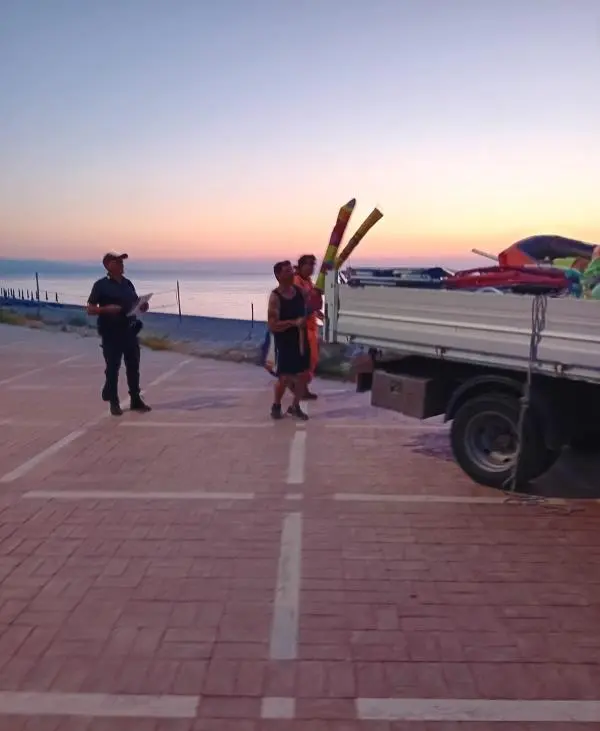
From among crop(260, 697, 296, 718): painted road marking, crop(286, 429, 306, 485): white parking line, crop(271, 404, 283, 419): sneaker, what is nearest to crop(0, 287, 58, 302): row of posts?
crop(271, 404, 283, 419): sneaker

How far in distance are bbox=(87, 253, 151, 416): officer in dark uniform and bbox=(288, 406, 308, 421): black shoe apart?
1.82 meters

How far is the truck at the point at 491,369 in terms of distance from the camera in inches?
211

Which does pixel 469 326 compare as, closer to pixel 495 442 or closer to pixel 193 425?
pixel 495 442

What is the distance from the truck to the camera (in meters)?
5.36

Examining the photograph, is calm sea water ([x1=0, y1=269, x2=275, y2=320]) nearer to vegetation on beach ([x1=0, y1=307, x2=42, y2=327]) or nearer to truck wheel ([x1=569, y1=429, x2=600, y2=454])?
vegetation on beach ([x1=0, y1=307, x2=42, y2=327])

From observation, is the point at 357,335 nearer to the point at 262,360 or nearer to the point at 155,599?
the point at 155,599

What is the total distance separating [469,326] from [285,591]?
2731mm

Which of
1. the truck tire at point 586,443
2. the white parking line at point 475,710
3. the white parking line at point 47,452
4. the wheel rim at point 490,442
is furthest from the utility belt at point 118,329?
the white parking line at point 475,710

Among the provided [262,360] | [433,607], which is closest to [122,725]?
[433,607]

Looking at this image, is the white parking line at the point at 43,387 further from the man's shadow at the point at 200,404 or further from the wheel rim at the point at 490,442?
Answer: the wheel rim at the point at 490,442

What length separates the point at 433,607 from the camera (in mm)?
3926

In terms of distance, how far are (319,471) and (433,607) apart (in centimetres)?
264

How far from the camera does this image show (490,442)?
606 centimetres

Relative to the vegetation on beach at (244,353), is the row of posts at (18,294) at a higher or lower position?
lower
